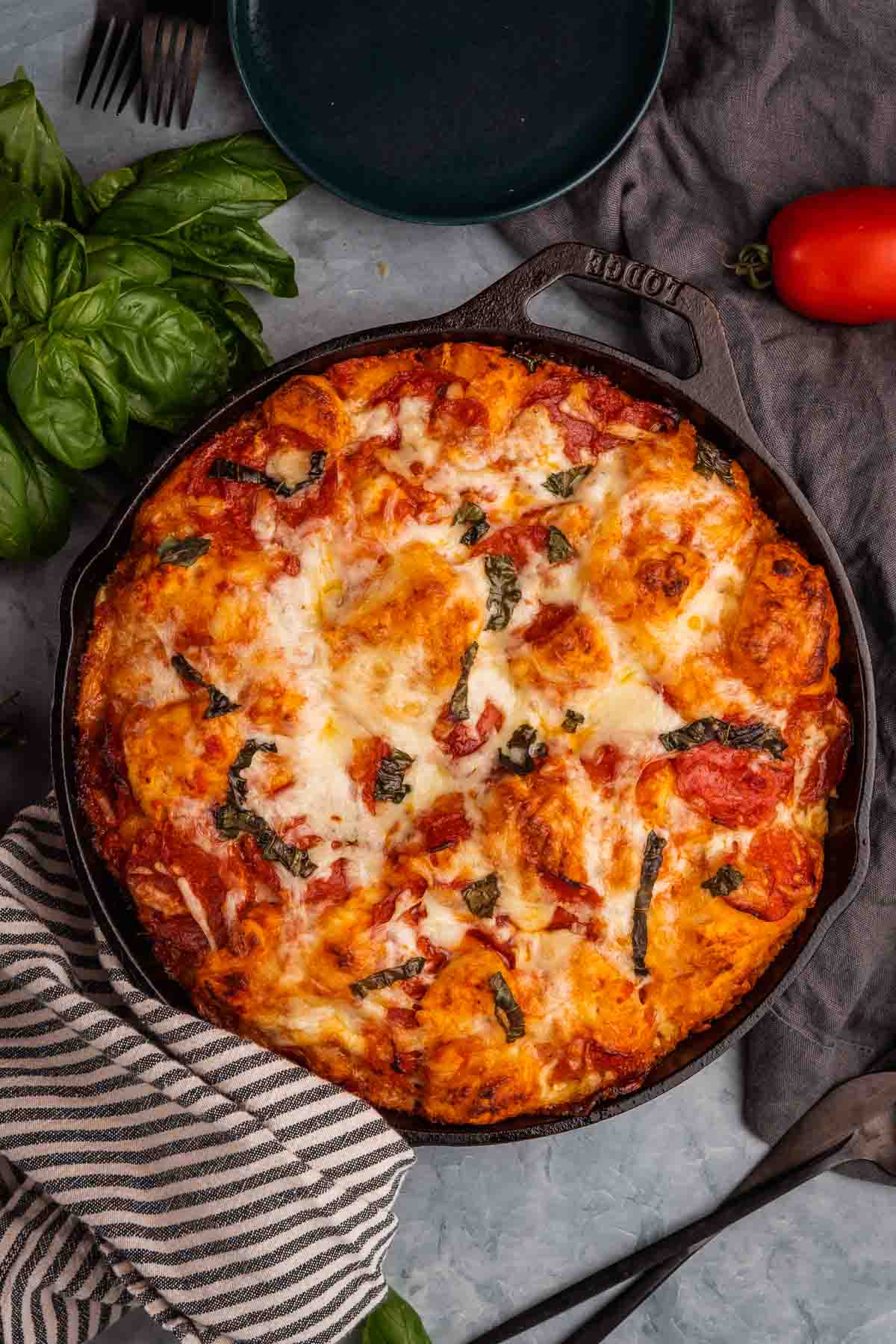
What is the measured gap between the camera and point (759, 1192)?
12.5ft

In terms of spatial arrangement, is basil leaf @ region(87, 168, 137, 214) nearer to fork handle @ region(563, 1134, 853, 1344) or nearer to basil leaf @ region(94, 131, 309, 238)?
basil leaf @ region(94, 131, 309, 238)

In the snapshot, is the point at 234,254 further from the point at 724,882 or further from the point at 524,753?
the point at 724,882

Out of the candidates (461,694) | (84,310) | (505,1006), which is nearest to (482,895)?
(505,1006)

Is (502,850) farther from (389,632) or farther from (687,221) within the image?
(687,221)

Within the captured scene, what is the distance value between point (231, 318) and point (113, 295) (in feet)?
1.49

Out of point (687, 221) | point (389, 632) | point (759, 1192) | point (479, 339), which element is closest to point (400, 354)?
point (479, 339)

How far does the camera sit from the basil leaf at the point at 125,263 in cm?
334

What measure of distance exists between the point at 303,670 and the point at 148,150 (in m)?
1.91

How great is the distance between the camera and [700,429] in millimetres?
3404

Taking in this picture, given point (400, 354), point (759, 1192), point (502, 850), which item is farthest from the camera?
point (759, 1192)

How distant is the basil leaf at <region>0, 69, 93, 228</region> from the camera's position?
3.35 m

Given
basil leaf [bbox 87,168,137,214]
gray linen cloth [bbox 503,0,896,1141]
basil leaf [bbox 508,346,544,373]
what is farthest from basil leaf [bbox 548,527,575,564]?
basil leaf [bbox 87,168,137,214]

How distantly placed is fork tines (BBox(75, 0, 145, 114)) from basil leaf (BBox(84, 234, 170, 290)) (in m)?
0.82

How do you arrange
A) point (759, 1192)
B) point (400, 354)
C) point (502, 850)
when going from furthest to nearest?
point (759, 1192) → point (400, 354) → point (502, 850)
